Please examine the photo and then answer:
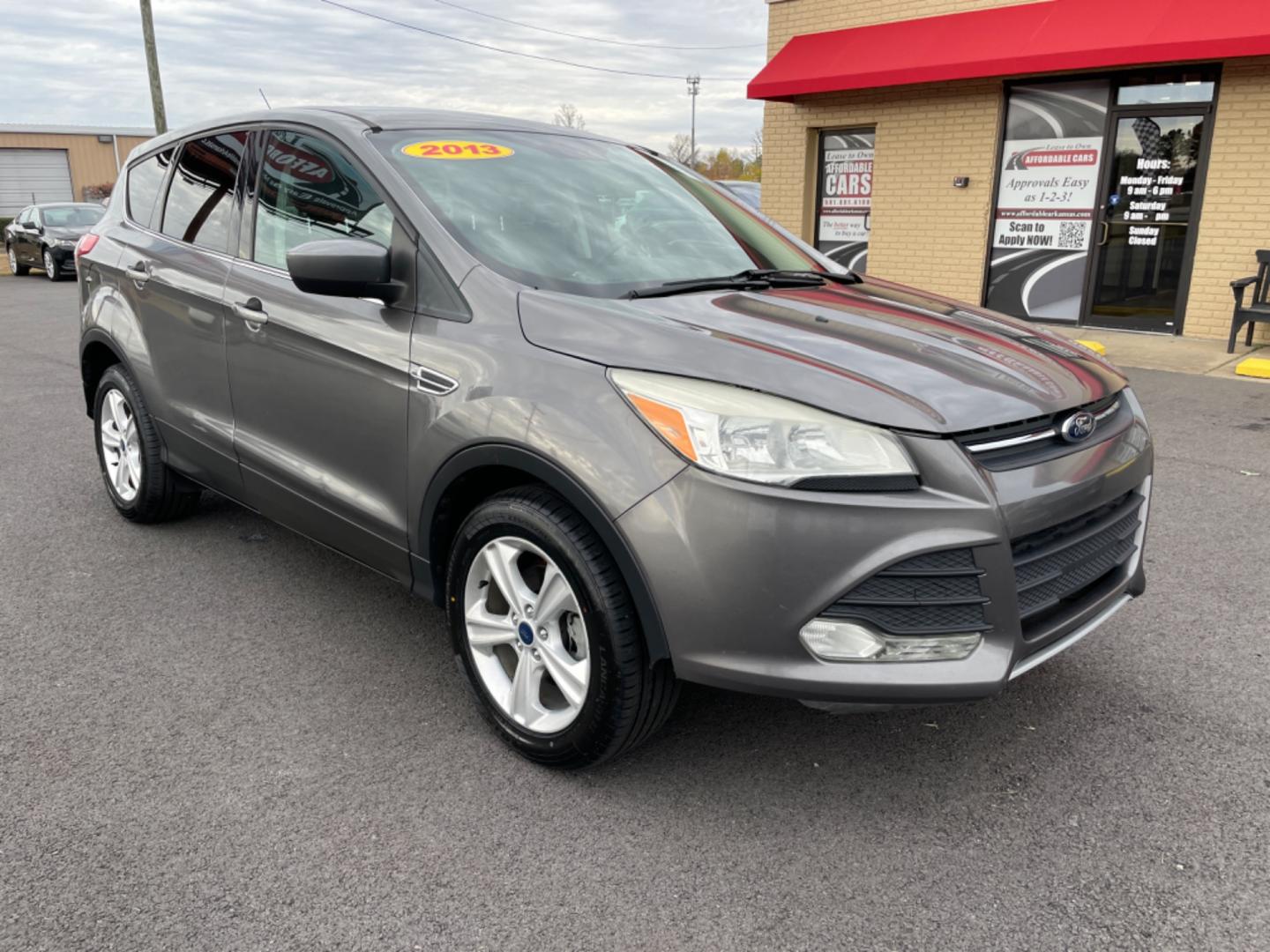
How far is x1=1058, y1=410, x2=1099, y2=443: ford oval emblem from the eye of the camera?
8.21 ft

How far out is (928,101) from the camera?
12.1 m

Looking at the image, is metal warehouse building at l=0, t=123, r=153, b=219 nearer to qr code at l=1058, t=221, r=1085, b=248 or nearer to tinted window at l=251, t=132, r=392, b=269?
qr code at l=1058, t=221, r=1085, b=248

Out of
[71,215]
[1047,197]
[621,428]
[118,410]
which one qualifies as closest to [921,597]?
[621,428]

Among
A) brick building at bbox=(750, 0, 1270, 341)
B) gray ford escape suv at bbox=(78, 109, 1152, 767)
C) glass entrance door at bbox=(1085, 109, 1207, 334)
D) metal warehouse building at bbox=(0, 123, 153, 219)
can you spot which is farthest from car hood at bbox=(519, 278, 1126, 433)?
metal warehouse building at bbox=(0, 123, 153, 219)

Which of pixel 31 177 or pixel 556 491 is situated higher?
pixel 31 177

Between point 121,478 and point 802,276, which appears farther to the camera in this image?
point 121,478

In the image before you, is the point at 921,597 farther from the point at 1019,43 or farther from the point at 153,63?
the point at 153,63

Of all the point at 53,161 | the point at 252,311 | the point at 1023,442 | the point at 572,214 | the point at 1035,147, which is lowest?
the point at 1023,442

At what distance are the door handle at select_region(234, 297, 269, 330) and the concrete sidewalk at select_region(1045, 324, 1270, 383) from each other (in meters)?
7.06

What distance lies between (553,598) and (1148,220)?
10.3 m

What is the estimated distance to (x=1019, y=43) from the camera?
10.7 meters

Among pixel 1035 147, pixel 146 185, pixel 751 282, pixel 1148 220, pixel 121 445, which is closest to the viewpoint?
pixel 751 282

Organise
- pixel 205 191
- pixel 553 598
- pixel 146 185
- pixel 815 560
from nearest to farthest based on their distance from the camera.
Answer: pixel 815 560, pixel 553 598, pixel 205 191, pixel 146 185

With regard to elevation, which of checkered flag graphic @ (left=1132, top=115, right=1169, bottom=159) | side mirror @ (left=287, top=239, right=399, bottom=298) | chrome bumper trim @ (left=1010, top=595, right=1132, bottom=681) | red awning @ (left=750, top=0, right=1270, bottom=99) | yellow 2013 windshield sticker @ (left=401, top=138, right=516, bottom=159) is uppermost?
red awning @ (left=750, top=0, right=1270, bottom=99)
